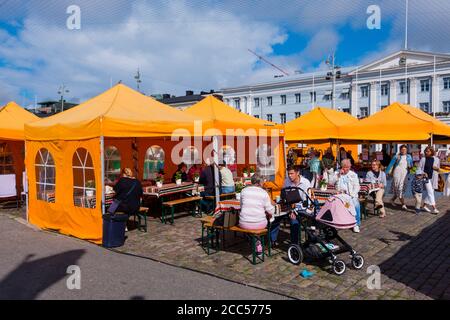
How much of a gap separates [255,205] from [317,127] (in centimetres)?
781

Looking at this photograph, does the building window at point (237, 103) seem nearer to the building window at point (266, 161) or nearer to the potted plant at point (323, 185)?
the building window at point (266, 161)

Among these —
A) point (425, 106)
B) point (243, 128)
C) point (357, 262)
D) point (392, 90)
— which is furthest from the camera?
point (392, 90)

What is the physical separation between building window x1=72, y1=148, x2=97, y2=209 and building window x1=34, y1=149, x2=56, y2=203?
914mm

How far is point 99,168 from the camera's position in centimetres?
765

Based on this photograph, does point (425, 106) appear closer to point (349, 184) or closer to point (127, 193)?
point (349, 184)

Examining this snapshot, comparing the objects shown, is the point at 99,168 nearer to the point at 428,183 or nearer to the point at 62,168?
the point at 62,168

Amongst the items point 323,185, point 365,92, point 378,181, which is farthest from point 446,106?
point 323,185

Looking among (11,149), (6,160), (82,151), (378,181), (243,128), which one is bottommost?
(378,181)

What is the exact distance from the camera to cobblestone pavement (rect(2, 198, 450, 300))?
16.8ft

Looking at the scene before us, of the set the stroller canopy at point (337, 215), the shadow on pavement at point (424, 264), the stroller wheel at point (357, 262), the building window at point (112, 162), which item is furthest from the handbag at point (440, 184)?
the building window at point (112, 162)

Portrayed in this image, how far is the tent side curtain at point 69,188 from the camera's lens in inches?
306

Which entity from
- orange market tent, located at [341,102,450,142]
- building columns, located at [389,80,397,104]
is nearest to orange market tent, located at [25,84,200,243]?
orange market tent, located at [341,102,450,142]

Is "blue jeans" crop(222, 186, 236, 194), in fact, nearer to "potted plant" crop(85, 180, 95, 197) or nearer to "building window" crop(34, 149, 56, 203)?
"potted plant" crop(85, 180, 95, 197)

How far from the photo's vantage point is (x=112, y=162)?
12.6 meters
